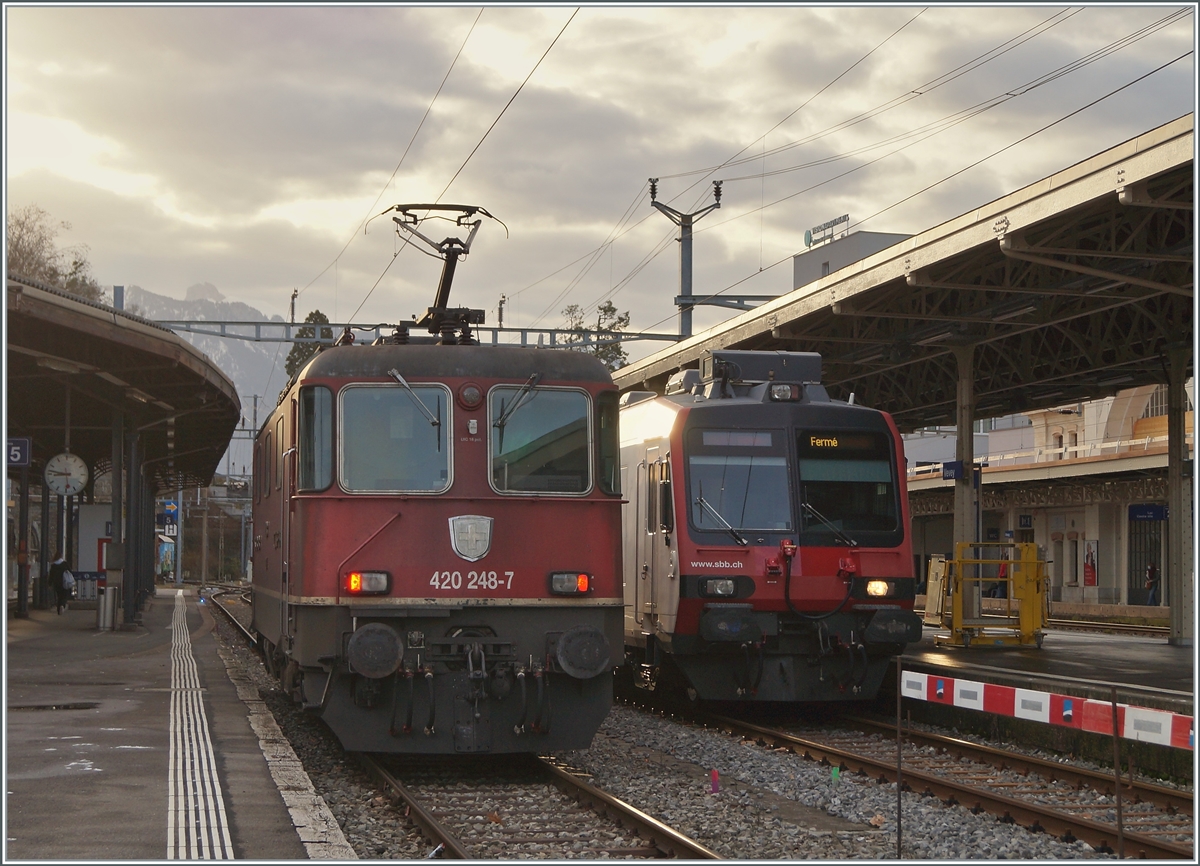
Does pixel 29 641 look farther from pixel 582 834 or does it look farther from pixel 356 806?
pixel 582 834

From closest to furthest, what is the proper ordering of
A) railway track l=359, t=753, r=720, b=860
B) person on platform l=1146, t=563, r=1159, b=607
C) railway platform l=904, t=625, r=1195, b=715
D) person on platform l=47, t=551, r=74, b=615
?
railway track l=359, t=753, r=720, b=860 < railway platform l=904, t=625, r=1195, b=715 < person on platform l=47, t=551, r=74, b=615 < person on platform l=1146, t=563, r=1159, b=607

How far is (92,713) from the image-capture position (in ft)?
43.3

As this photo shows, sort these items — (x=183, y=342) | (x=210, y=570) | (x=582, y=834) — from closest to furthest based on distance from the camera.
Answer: (x=582, y=834) → (x=183, y=342) → (x=210, y=570)

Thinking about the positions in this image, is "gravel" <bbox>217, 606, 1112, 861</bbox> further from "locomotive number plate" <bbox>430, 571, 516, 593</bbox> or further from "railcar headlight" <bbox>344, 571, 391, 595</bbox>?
"locomotive number plate" <bbox>430, 571, 516, 593</bbox>

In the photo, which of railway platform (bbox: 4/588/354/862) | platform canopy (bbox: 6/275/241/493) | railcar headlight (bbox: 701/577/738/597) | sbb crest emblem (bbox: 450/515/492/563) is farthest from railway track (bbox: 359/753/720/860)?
platform canopy (bbox: 6/275/241/493)

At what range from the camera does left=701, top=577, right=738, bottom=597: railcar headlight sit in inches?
530

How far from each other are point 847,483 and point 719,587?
171 centimetres

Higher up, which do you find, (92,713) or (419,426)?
(419,426)

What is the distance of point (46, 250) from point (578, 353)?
6506 centimetres

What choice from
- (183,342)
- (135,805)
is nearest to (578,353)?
(135,805)

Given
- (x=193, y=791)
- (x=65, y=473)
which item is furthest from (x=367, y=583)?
(x=65, y=473)

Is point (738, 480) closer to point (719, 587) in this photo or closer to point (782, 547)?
point (782, 547)

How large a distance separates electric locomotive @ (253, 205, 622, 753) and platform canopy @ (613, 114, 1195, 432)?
661 cm

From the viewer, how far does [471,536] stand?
34.3 ft
